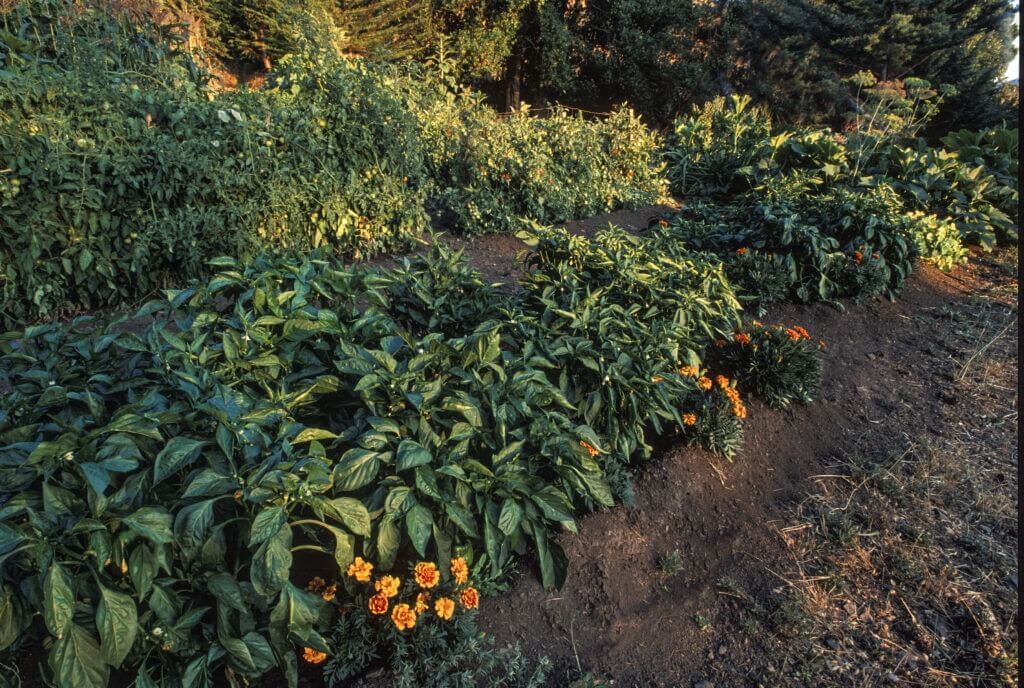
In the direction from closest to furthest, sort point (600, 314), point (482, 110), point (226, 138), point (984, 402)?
point (600, 314) → point (984, 402) → point (226, 138) → point (482, 110)

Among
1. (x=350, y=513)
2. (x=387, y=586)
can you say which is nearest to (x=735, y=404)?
(x=387, y=586)

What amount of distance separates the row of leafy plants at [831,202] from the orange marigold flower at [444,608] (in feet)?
8.19

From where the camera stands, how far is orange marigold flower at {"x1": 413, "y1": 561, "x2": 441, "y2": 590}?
181 cm

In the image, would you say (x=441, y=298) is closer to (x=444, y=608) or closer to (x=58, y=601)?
(x=444, y=608)

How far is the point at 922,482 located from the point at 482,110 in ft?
17.3

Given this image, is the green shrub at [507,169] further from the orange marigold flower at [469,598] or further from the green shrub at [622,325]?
the orange marigold flower at [469,598]

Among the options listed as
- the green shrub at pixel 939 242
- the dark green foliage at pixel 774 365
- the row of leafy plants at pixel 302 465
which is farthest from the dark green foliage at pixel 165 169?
the green shrub at pixel 939 242

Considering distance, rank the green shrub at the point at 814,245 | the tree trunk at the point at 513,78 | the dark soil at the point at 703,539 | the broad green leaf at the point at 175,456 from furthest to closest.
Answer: the tree trunk at the point at 513,78
the green shrub at the point at 814,245
the dark soil at the point at 703,539
the broad green leaf at the point at 175,456

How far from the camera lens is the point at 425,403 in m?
2.01

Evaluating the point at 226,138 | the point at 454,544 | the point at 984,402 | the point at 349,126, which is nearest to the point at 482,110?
the point at 349,126

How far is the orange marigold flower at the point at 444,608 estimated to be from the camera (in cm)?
181

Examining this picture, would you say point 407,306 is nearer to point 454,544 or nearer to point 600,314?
point 600,314

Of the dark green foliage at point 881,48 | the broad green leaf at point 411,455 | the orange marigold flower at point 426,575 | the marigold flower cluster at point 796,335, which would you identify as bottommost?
the orange marigold flower at point 426,575

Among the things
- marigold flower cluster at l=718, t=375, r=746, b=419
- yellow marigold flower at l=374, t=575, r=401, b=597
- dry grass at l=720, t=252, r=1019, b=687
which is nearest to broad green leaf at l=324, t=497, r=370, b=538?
yellow marigold flower at l=374, t=575, r=401, b=597
